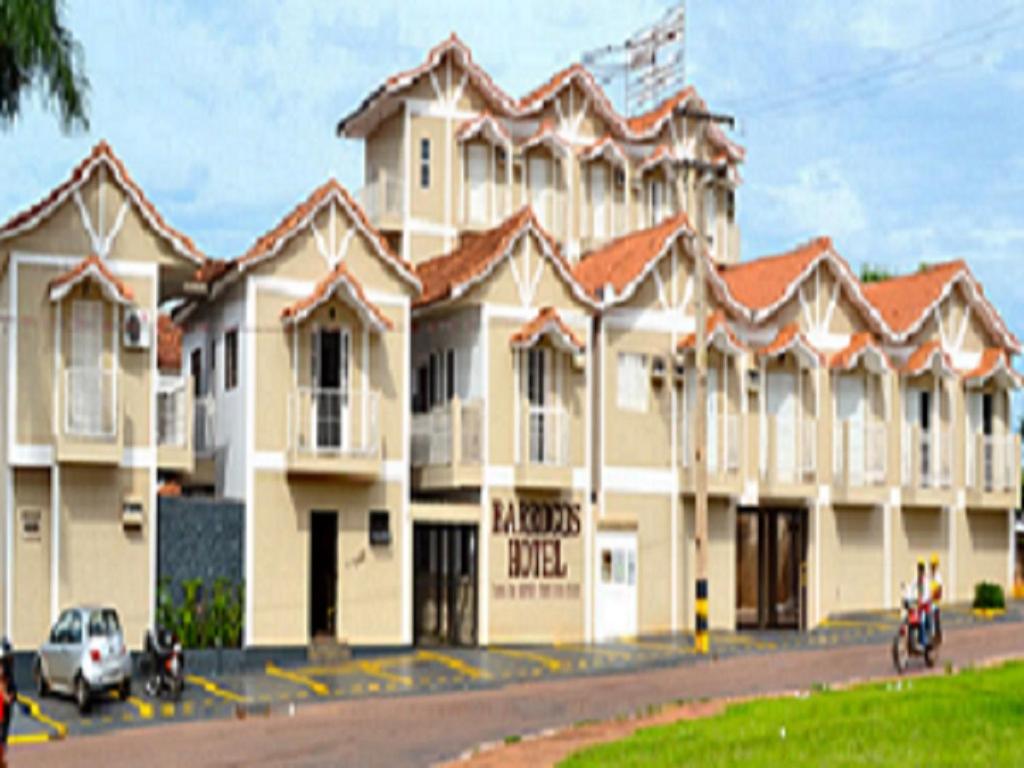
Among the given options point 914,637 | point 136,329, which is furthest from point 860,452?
point 136,329

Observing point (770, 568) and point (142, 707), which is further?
point (770, 568)

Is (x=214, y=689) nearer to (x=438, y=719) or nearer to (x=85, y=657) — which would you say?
(x=85, y=657)

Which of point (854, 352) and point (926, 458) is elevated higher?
point (854, 352)

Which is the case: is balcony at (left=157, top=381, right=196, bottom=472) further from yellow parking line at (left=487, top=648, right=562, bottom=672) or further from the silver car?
Answer: yellow parking line at (left=487, top=648, right=562, bottom=672)

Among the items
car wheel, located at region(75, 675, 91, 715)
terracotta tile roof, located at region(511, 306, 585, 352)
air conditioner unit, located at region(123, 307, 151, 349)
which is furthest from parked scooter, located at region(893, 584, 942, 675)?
air conditioner unit, located at region(123, 307, 151, 349)

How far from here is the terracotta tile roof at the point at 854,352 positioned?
44.1m

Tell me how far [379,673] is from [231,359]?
7.60m

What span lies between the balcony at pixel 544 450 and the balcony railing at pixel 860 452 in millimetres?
8395

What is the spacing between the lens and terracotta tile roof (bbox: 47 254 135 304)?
112 feet

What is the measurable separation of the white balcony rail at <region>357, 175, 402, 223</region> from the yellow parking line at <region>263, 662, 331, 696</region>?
1366cm

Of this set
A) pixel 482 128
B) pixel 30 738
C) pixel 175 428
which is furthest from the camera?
pixel 482 128

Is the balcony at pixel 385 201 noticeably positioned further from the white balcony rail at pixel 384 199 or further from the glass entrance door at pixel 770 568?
the glass entrance door at pixel 770 568

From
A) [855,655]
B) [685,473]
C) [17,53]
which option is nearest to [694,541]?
[685,473]

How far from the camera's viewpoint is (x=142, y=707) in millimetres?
30188
